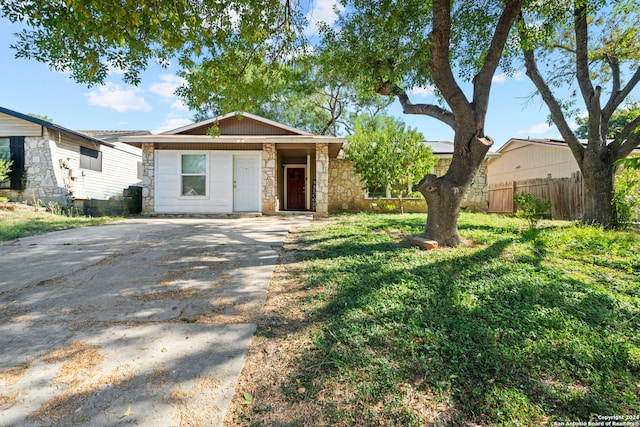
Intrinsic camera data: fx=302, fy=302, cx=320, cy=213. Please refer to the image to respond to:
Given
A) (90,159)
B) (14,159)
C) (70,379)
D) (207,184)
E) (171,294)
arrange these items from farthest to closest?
(90,159), (14,159), (207,184), (171,294), (70,379)

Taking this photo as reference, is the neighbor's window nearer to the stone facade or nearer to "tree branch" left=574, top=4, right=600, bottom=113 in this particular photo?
the stone facade

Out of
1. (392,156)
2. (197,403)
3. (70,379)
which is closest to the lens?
(197,403)

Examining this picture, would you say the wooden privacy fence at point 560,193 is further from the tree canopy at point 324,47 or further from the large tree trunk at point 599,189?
the tree canopy at point 324,47

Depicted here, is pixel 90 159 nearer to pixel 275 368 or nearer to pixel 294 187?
pixel 294 187

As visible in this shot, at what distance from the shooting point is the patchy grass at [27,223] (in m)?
6.60

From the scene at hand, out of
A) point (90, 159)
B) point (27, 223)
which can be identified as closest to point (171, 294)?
point (27, 223)

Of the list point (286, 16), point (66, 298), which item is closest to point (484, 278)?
point (66, 298)

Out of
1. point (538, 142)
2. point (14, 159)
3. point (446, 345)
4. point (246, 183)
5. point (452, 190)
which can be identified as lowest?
point (446, 345)

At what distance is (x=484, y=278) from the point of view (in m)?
3.46

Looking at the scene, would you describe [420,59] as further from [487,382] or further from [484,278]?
[487,382]

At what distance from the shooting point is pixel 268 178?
11227mm

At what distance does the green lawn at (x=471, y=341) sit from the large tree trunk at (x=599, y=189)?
4041 millimetres

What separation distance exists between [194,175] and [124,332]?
9735 millimetres

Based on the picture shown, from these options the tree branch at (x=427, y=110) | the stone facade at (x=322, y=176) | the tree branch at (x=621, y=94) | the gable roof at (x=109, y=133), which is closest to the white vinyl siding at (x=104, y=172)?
the gable roof at (x=109, y=133)
